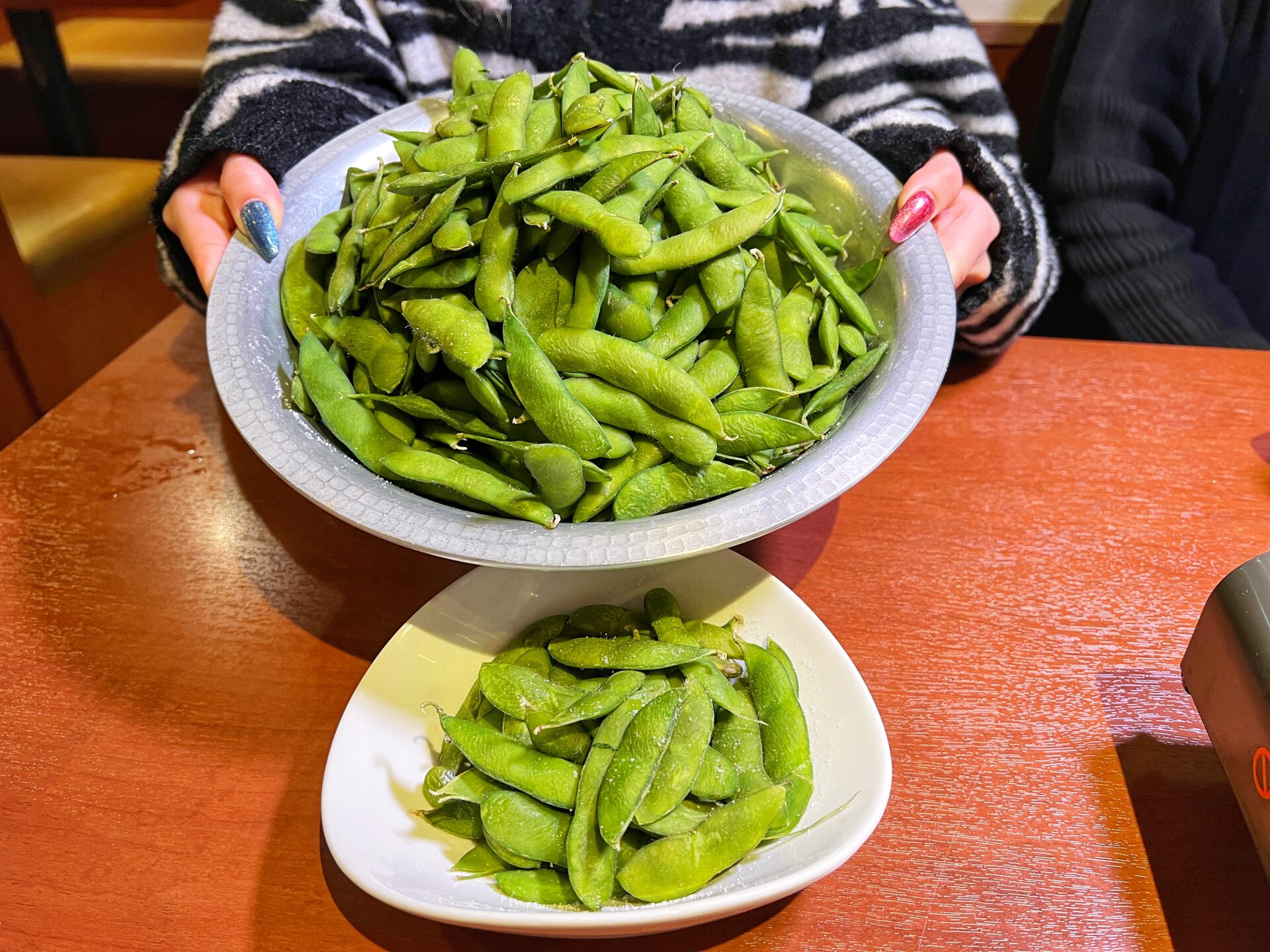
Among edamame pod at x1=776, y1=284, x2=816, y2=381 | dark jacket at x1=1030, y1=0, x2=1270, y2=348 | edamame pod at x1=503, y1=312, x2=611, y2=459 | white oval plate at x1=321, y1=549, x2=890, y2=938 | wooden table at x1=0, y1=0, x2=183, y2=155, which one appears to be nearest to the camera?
white oval plate at x1=321, y1=549, x2=890, y2=938

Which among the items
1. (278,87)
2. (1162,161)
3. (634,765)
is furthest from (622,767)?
(1162,161)

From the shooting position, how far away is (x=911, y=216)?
32.5 inches

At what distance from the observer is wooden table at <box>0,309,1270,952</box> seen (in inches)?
24.3

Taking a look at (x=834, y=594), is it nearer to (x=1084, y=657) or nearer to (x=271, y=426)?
(x=1084, y=657)

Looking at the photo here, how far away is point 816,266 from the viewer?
78 cm

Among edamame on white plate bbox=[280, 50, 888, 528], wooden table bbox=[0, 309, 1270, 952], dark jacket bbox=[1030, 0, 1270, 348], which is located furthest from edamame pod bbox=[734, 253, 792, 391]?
dark jacket bbox=[1030, 0, 1270, 348]

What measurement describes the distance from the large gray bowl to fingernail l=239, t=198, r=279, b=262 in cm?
1

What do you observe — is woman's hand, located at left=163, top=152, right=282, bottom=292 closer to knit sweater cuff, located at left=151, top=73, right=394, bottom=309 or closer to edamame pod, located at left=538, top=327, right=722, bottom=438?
knit sweater cuff, located at left=151, top=73, right=394, bottom=309

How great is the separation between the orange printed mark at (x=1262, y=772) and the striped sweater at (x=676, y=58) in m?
0.58

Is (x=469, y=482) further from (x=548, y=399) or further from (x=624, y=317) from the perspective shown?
(x=624, y=317)

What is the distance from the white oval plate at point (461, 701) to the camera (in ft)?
1.76

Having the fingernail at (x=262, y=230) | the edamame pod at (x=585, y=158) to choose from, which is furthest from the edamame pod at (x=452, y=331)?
the fingernail at (x=262, y=230)

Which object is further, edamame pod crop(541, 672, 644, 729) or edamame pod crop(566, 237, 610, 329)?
edamame pod crop(566, 237, 610, 329)

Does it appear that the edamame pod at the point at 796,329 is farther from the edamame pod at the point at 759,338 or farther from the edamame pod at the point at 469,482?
the edamame pod at the point at 469,482
